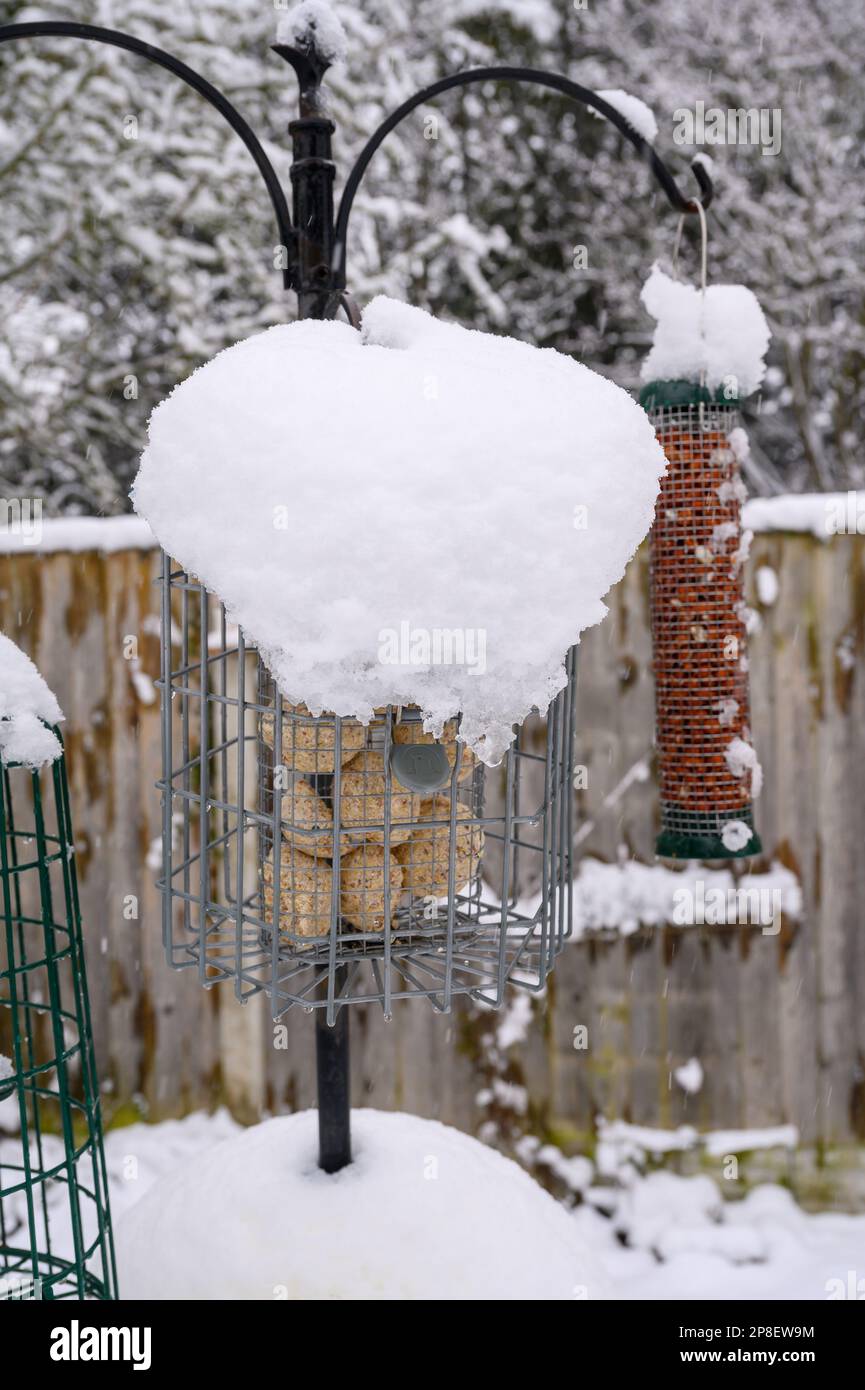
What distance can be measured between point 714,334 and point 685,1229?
2545mm

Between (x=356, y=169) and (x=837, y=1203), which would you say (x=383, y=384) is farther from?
(x=837, y=1203)

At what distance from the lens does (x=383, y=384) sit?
1258 mm

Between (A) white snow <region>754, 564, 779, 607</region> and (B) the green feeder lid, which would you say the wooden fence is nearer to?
(A) white snow <region>754, 564, 779, 607</region>

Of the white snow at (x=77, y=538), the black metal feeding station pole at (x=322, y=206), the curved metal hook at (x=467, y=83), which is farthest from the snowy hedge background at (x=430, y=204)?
the black metal feeding station pole at (x=322, y=206)

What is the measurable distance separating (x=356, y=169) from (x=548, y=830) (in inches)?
43.2

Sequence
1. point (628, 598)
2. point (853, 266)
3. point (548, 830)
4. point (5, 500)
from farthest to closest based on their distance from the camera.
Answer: point (853, 266) → point (5, 500) → point (628, 598) → point (548, 830)

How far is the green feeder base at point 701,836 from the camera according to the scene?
2.09 m

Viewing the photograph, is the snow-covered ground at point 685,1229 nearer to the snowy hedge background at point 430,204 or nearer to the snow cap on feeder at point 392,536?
the snow cap on feeder at point 392,536

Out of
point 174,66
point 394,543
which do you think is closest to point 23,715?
point 394,543

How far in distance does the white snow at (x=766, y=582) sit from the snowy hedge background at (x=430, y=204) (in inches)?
58.9

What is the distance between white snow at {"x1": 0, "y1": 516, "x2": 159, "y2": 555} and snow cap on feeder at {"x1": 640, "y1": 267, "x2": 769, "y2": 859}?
1.64 metres

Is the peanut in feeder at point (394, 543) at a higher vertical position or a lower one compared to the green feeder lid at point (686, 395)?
lower

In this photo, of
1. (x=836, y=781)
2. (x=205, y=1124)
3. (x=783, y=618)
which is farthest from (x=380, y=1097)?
(x=783, y=618)

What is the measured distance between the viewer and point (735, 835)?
6.85 feet
